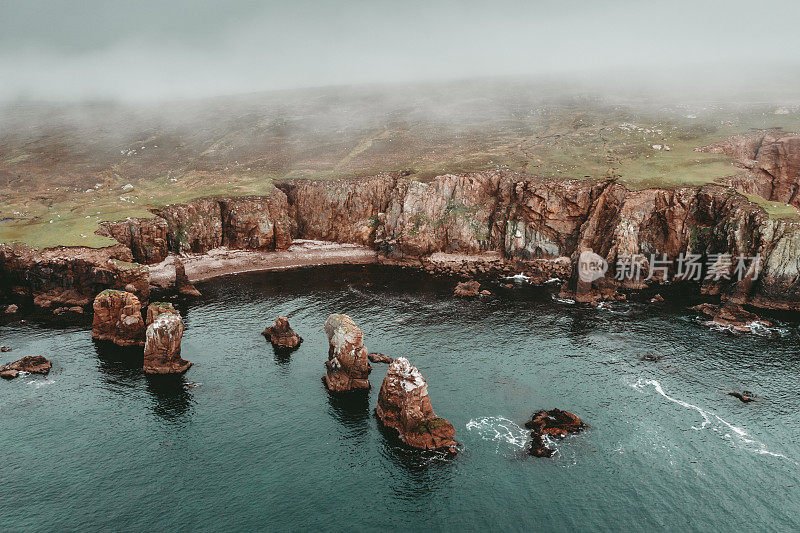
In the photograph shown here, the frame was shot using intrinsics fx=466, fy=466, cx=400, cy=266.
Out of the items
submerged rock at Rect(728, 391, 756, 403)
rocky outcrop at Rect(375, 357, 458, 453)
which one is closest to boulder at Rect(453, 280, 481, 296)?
rocky outcrop at Rect(375, 357, 458, 453)

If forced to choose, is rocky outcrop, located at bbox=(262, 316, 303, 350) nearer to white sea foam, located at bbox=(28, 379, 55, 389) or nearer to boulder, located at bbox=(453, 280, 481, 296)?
white sea foam, located at bbox=(28, 379, 55, 389)

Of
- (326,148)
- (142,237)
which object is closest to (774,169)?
(326,148)

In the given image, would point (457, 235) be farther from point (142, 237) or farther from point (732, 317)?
point (142, 237)

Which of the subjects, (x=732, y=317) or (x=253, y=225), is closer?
(x=732, y=317)

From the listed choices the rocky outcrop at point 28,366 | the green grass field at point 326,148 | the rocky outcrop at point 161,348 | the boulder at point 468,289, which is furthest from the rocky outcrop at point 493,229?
the rocky outcrop at point 161,348

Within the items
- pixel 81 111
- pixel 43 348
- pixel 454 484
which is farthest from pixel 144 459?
pixel 81 111

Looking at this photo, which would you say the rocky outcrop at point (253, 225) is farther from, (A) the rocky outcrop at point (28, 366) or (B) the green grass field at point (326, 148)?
(A) the rocky outcrop at point (28, 366)

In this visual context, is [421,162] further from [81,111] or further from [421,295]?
[81,111]
